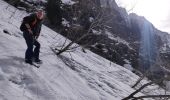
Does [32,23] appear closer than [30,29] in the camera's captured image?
No

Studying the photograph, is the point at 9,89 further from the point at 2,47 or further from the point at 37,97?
the point at 2,47

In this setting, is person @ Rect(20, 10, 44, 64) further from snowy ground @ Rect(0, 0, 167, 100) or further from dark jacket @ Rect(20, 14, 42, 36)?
snowy ground @ Rect(0, 0, 167, 100)

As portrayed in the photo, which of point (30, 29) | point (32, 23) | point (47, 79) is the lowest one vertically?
point (47, 79)

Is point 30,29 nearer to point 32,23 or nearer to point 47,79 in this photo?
point 32,23

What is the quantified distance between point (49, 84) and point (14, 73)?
1.19 meters

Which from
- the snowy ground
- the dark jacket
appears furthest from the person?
the snowy ground

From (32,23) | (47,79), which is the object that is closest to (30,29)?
(32,23)

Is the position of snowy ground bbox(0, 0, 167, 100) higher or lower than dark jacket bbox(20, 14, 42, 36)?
lower

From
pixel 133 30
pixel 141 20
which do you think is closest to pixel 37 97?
pixel 133 30

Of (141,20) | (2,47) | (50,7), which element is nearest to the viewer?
(2,47)

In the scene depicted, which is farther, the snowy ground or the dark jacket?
the dark jacket

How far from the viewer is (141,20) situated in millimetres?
109875

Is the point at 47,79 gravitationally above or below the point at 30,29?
below

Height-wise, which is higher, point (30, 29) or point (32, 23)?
point (32, 23)
